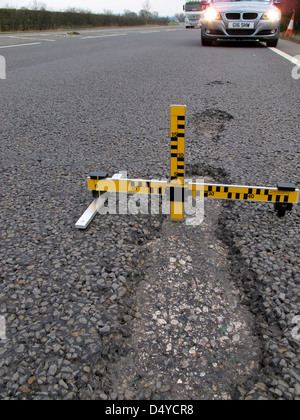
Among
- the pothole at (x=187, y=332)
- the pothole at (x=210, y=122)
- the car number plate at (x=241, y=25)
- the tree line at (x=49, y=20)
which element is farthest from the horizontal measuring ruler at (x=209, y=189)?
the tree line at (x=49, y=20)

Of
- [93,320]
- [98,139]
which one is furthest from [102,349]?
[98,139]

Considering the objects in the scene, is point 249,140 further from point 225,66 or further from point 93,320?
point 225,66

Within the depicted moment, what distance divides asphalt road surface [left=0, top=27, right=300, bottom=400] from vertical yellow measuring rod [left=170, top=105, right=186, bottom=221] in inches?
5.2

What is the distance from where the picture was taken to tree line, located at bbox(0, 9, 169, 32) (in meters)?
23.6

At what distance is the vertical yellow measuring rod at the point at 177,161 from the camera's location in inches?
81.4

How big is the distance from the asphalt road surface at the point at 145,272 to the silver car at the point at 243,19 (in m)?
5.88

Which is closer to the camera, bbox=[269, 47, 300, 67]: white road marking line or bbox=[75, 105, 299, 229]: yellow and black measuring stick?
bbox=[75, 105, 299, 229]: yellow and black measuring stick

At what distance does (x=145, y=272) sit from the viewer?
1.89 metres

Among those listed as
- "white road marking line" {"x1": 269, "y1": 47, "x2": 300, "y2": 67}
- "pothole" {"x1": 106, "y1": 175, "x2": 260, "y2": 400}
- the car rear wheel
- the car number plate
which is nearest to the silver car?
the car number plate
